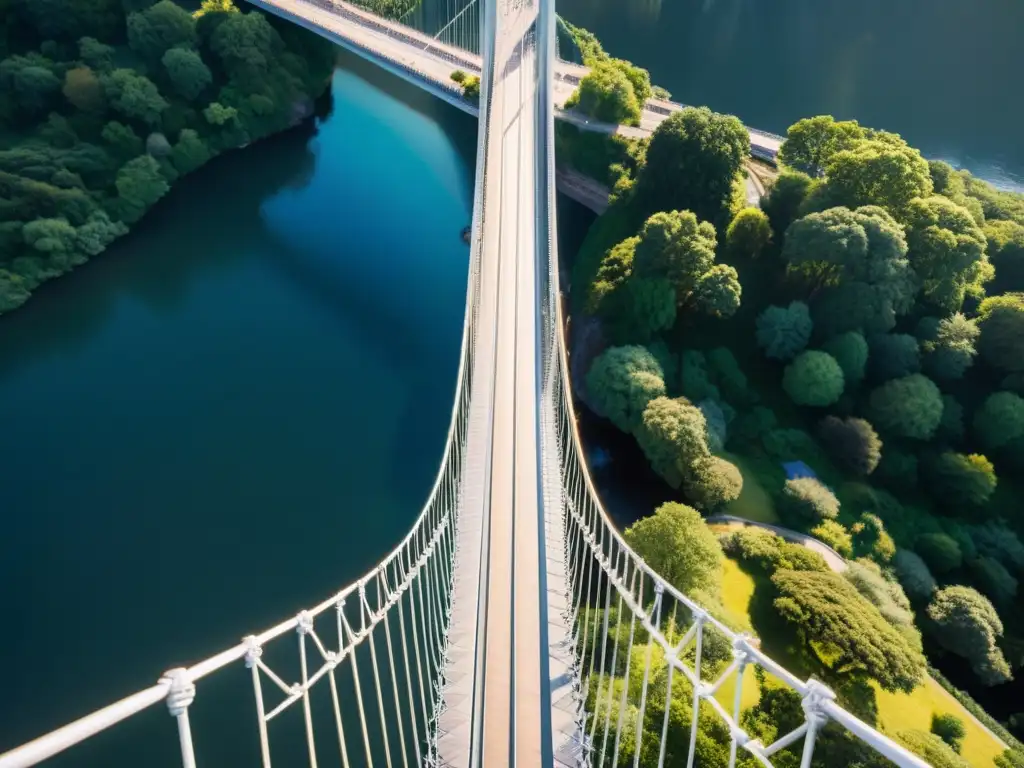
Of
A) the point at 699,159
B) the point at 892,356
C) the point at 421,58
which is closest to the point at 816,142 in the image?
the point at 699,159

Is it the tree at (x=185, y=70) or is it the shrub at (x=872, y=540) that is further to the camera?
the tree at (x=185, y=70)

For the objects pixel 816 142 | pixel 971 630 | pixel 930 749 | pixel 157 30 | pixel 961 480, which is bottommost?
pixel 930 749

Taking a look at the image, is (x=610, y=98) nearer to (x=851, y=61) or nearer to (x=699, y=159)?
(x=699, y=159)

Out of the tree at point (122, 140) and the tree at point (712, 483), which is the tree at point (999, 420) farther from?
the tree at point (122, 140)

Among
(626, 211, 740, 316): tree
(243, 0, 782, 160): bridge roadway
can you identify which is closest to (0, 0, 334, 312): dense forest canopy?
(243, 0, 782, 160): bridge roadway

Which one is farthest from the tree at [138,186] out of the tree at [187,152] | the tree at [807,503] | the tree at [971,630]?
the tree at [971,630]

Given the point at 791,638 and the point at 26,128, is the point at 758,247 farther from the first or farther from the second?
the point at 26,128

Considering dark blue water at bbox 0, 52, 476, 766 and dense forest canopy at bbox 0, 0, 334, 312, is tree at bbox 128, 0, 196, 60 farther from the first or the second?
dark blue water at bbox 0, 52, 476, 766

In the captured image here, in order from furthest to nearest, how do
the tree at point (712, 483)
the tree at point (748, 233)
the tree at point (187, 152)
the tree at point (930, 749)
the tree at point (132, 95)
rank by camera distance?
the tree at point (187, 152) < the tree at point (132, 95) < the tree at point (748, 233) < the tree at point (712, 483) < the tree at point (930, 749)
